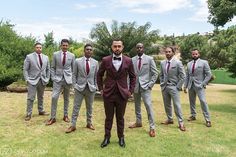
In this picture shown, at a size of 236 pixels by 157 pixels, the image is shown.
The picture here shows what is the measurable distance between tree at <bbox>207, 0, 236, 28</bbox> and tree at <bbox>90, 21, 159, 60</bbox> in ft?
10.4

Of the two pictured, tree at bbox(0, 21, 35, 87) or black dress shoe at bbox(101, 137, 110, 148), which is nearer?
black dress shoe at bbox(101, 137, 110, 148)

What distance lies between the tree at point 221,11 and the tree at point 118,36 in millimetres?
3183

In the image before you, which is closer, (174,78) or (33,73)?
(174,78)

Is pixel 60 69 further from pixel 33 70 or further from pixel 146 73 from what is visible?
pixel 146 73

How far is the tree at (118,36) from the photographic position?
15.4 m

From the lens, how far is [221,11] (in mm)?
16484

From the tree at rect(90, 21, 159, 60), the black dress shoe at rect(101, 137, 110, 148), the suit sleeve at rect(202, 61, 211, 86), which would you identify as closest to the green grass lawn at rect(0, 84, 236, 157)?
the black dress shoe at rect(101, 137, 110, 148)

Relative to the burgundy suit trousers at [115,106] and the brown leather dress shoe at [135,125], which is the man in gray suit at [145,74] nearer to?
the brown leather dress shoe at [135,125]

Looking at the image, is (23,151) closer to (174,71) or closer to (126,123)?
(126,123)

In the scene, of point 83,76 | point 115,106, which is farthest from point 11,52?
point 115,106

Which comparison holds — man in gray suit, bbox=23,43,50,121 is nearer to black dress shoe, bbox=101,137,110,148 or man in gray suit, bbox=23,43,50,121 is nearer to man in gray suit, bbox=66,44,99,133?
man in gray suit, bbox=66,44,99,133

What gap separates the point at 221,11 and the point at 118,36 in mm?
4717

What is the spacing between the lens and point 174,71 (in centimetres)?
999

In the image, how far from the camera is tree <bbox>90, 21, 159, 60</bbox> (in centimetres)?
1536
